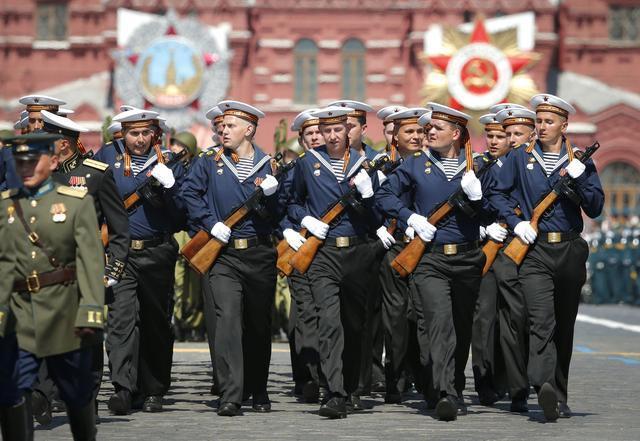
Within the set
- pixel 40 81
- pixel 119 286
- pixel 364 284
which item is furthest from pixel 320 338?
pixel 40 81

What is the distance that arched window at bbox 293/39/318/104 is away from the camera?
48094 mm

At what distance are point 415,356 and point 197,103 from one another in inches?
1365

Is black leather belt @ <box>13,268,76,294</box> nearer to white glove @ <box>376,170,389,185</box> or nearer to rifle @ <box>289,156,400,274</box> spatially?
rifle @ <box>289,156,400,274</box>

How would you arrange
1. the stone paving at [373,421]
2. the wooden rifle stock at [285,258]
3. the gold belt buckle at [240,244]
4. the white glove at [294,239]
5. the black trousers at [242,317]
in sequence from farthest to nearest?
the wooden rifle stock at [285,258]
the white glove at [294,239]
the gold belt buckle at [240,244]
the black trousers at [242,317]
the stone paving at [373,421]

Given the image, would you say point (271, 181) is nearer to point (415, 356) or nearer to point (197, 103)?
point (415, 356)

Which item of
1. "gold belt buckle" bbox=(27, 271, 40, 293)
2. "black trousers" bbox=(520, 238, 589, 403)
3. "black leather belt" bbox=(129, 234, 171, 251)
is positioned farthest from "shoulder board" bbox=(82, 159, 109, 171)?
"black trousers" bbox=(520, 238, 589, 403)

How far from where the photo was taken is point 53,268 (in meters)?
7.79

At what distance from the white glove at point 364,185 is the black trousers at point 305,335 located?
126 cm

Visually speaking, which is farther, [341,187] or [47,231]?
[341,187]

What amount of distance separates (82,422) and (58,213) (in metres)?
1.01

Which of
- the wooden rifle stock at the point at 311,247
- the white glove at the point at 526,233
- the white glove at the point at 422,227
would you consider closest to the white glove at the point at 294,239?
the wooden rifle stock at the point at 311,247

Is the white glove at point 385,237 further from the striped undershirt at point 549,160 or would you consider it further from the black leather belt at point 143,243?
the black leather belt at point 143,243

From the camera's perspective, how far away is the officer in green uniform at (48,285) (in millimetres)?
7676

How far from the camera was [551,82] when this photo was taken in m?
47.7
